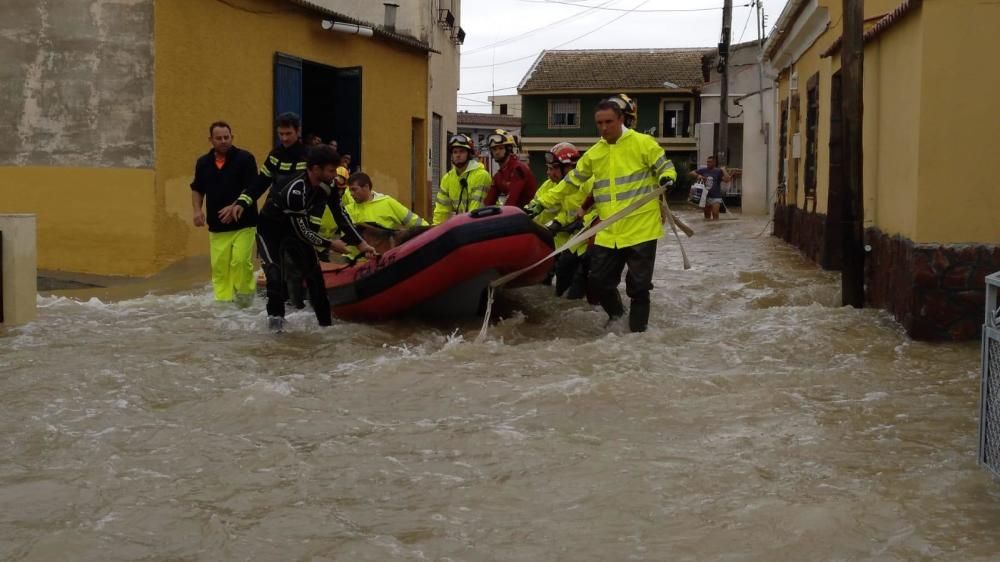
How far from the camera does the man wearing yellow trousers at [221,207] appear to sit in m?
9.05

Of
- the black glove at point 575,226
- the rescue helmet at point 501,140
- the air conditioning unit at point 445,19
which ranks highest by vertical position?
the air conditioning unit at point 445,19

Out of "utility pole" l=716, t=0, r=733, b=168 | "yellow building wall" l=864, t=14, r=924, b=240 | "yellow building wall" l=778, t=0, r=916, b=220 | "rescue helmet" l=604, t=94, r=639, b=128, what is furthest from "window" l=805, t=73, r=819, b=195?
"utility pole" l=716, t=0, r=733, b=168

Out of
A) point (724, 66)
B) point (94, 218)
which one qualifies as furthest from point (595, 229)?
point (724, 66)

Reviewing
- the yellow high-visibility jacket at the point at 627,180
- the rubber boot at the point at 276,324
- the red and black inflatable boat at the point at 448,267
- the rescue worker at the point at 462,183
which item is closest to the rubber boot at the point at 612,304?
the yellow high-visibility jacket at the point at 627,180

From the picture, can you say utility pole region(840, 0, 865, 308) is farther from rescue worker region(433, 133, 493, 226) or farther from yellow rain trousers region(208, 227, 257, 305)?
yellow rain trousers region(208, 227, 257, 305)

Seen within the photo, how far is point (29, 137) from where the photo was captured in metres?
11.8

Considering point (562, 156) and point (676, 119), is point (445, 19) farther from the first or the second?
point (676, 119)

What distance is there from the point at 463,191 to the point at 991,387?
6584 mm

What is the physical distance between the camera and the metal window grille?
4188mm

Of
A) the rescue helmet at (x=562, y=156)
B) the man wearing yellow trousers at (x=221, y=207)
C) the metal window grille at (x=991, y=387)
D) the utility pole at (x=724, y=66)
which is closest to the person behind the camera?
the metal window grille at (x=991, y=387)

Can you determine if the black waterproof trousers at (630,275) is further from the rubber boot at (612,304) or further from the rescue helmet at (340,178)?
the rescue helmet at (340,178)

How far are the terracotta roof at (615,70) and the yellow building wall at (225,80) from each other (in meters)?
32.1

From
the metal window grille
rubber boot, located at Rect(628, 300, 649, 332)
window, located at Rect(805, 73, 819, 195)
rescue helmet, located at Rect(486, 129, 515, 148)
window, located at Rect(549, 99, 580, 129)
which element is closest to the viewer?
the metal window grille

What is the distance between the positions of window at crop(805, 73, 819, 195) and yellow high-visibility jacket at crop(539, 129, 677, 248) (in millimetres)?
7491
